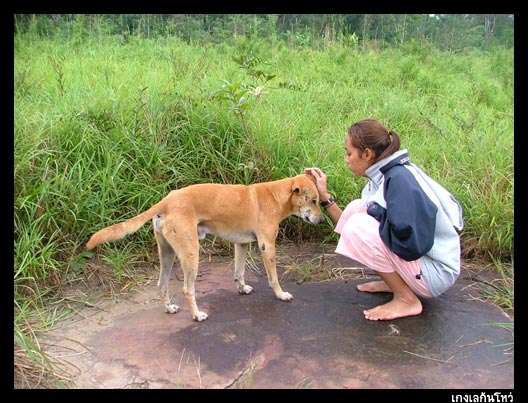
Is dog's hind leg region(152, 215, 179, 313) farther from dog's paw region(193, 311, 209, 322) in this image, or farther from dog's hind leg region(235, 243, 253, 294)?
dog's hind leg region(235, 243, 253, 294)

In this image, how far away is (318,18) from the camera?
41.2 feet

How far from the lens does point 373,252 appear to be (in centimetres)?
319

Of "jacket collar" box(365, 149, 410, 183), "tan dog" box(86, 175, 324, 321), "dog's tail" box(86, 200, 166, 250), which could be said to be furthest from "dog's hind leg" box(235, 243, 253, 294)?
"jacket collar" box(365, 149, 410, 183)

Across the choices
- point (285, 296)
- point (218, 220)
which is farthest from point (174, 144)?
point (285, 296)

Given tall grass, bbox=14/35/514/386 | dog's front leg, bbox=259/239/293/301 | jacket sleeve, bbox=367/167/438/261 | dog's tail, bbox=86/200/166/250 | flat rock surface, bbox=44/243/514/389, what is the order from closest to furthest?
flat rock surface, bbox=44/243/514/389 < jacket sleeve, bbox=367/167/438/261 < dog's tail, bbox=86/200/166/250 < dog's front leg, bbox=259/239/293/301 < tall grass, bbox=14/35/514/386

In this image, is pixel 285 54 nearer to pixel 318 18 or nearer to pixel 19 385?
pixel 318 18

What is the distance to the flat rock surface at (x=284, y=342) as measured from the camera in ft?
8.58

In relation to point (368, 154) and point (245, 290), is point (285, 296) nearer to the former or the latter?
Answer: point (245, 290)

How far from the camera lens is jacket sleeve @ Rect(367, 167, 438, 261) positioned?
2902 millimetres

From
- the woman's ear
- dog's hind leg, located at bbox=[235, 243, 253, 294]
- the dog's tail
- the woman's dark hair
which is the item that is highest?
the woman's dark hair

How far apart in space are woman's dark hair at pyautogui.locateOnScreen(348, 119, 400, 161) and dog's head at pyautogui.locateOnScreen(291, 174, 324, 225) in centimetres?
63

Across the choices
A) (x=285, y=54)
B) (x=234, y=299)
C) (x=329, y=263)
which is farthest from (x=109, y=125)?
(x=285, y=54)

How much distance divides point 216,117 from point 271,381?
9.85 ft

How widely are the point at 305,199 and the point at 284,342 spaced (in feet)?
3.98
